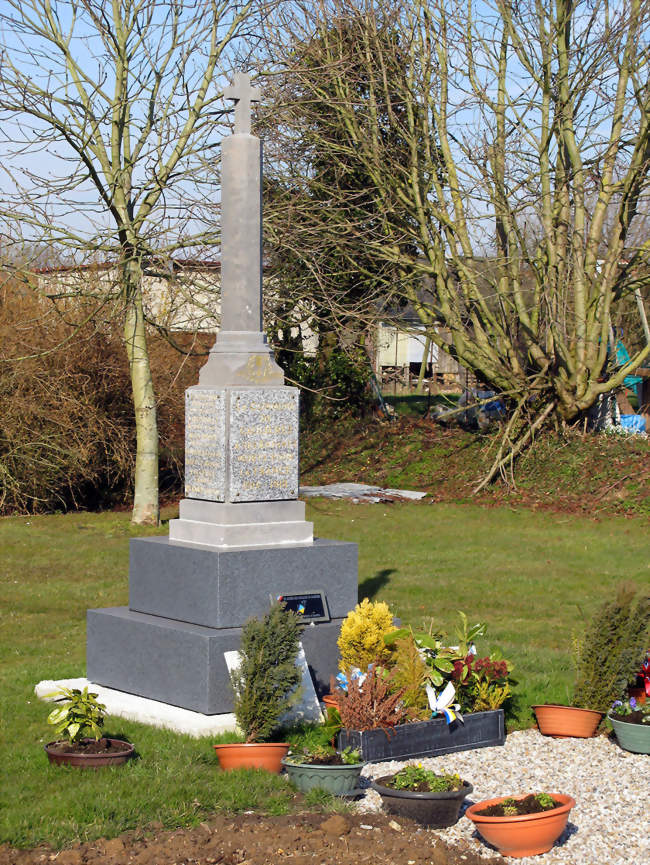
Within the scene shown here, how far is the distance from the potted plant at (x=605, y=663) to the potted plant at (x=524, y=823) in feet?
5.95

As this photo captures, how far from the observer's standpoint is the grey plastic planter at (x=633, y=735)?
632 centimetres

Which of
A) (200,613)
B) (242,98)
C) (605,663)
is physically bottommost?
(605,663)

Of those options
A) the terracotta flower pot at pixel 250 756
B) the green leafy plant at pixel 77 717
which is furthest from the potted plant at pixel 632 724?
the green leafy plant at pixel 77 717

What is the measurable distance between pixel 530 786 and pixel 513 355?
13.2 metres

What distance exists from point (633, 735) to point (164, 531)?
9.37 m

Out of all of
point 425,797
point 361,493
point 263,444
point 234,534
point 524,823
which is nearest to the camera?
point 524,823

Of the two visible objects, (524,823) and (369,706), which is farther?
(369,706)

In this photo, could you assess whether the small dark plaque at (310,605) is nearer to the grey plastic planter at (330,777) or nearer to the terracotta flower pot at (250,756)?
the terracotta flower pot at (250,756)

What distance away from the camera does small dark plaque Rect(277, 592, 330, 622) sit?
708 centimetres

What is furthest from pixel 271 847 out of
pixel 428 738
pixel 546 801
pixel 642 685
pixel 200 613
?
pixel 642 685

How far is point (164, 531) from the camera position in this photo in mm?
14805

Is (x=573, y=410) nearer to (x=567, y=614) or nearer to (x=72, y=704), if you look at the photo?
(x=567, y=614)

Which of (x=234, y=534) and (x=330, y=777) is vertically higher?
(x=234, y=534)

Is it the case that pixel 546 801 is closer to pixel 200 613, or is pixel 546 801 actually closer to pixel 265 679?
pixel 265 679
